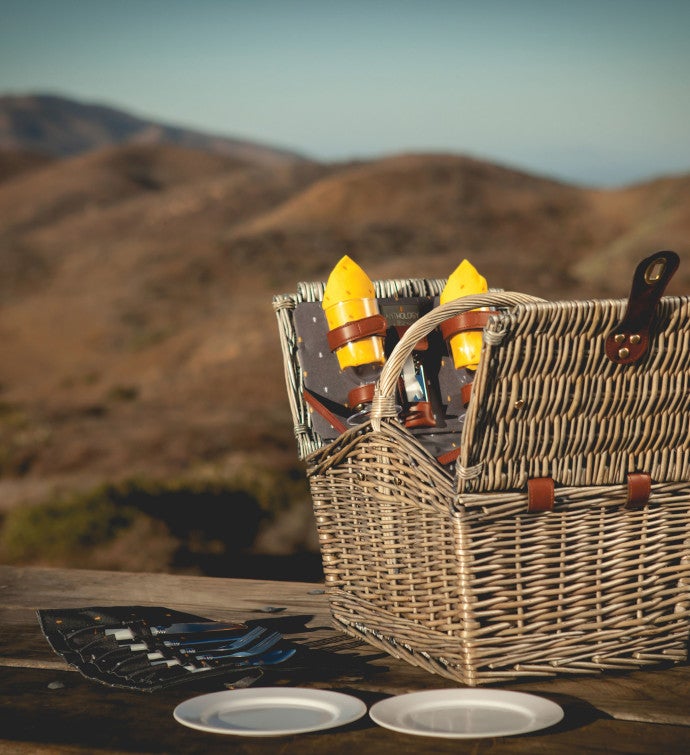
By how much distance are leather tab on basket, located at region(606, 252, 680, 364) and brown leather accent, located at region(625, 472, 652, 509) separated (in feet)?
0.75

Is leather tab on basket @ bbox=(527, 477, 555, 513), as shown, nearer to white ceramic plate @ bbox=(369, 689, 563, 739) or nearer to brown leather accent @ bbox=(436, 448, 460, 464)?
brown leather accent @ bbox=(436, 448, 460, 464)

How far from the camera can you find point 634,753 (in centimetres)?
152

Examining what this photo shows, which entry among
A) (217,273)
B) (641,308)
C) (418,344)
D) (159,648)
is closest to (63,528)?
(418,344)

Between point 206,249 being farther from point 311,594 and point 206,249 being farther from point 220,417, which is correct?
point 311,594

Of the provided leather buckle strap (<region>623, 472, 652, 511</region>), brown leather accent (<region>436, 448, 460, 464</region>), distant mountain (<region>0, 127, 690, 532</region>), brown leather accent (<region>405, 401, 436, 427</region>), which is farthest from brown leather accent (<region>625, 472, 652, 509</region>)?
distant mountain (<region>0, 127, 690, 532</region>)

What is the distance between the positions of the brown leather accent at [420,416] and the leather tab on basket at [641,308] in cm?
59

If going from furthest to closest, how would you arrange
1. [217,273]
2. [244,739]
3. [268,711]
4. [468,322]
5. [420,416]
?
[217,273], [468,322], [420,416], [268,711], [244,739]

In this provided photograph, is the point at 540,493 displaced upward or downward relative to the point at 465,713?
upward

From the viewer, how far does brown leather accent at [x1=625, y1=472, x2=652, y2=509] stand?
1.89 m

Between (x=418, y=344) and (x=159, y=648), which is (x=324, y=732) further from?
(x=418, y=344)

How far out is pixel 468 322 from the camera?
242cm

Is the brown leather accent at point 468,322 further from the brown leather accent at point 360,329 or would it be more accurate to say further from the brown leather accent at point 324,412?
the brown leather accent at point 324,412

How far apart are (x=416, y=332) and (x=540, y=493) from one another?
386mm

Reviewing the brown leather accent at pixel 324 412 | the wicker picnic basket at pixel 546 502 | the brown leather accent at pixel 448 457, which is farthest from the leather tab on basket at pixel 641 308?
the brown leather accent at pixel 324 412
